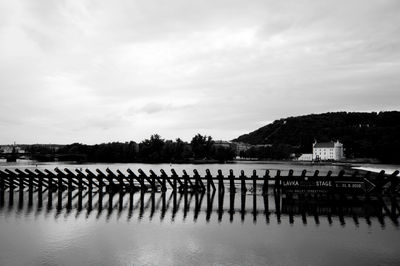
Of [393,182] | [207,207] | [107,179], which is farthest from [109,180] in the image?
[393,182]

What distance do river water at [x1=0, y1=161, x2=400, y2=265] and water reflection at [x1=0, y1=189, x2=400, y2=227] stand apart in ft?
0.19

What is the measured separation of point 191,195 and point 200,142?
157504 mm

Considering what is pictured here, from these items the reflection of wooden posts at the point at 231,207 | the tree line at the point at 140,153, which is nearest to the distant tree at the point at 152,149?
the tree line at the point at 140,153

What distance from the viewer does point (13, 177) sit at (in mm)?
36031

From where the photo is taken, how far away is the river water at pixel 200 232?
45.6ft

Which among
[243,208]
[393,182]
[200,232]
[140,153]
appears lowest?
[200,232]

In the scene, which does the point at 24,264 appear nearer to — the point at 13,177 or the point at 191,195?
the point at 191,195

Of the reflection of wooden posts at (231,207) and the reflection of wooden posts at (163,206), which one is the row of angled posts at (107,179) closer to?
the reflection of wooden posts at (163,206)

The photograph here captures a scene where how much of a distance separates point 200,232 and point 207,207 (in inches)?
308

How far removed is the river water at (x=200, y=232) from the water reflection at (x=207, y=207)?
0.06 meters

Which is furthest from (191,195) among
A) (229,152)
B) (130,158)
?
(229,152)

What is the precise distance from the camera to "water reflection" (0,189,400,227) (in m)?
21.8

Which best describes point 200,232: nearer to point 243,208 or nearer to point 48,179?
point 243,208

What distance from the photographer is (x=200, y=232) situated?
17953 mm
